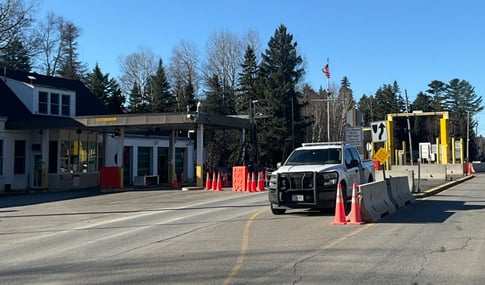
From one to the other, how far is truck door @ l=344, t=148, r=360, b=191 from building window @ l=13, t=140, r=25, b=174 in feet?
74.9

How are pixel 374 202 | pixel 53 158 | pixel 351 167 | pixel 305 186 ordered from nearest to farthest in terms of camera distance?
pixel 374 202, pixel 305 186, pixel 351 167, pixel 53 158

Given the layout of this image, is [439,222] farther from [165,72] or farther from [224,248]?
[165,72]

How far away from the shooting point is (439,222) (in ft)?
43.0

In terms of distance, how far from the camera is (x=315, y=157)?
15.7 meters

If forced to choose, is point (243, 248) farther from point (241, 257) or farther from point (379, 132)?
point (379, 132)

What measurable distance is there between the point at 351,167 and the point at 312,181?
199 centimetres

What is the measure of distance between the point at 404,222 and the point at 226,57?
55496mm

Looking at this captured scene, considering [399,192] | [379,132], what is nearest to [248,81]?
[379,132]

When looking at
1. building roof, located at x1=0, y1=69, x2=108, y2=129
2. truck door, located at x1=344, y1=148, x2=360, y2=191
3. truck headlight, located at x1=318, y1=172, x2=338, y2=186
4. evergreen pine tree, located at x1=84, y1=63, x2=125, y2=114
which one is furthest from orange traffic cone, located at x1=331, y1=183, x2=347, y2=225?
evergreen pine tree, located at x1=84, y1=63, x2=125, y2=114

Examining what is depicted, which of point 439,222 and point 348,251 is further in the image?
point 439,222

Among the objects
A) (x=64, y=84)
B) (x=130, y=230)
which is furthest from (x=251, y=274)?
(x=64, y=84)

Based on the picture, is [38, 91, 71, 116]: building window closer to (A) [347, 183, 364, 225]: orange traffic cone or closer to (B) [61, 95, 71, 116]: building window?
(B) [61, 95, 71, 116]: building window

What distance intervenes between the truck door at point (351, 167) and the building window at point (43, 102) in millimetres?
24529

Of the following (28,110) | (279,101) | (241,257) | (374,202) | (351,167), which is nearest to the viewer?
(241,257)
